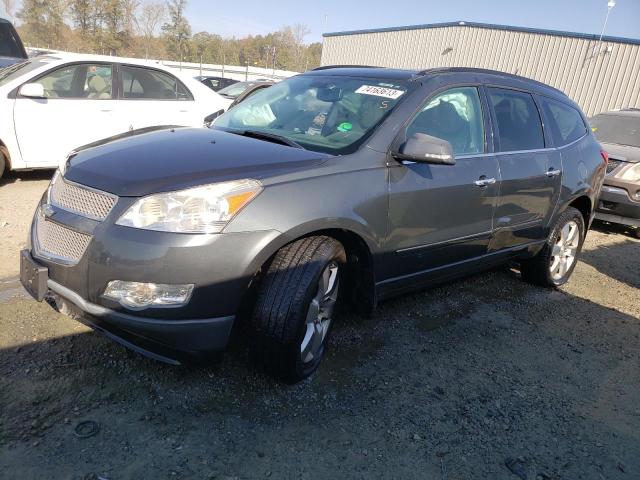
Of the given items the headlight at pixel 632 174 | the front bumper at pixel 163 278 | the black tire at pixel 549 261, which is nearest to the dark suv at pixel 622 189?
the headlight at pixel 632 174

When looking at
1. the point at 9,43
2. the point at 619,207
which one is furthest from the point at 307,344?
the point at 9,43

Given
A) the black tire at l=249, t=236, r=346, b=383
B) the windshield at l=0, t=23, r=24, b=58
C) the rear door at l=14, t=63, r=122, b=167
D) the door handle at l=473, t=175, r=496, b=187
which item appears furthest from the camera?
the windshield at l=0, t=23, r=24, b=58

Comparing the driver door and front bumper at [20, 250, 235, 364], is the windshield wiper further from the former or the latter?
front bumper at [20, 250, 235, 364]

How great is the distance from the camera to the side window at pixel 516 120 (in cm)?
381

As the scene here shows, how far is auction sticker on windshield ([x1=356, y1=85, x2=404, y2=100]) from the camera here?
10.7ft

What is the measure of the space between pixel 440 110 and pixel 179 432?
8.07ft

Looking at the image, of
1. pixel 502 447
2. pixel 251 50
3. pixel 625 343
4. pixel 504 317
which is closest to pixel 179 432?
pixel 502 447

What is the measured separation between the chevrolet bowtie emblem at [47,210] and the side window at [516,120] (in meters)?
2.93

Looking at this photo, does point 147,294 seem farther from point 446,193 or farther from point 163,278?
point 446,193

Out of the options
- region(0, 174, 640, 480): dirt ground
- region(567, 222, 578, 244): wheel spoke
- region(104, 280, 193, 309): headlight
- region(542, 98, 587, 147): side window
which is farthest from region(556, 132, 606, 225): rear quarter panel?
region(104, 280, 193, 309): headlight

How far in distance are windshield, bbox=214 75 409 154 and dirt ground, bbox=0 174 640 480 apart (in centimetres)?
129

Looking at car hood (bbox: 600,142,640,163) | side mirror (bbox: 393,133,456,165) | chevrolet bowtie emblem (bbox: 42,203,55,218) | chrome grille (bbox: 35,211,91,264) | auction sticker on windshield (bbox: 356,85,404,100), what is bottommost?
car hood (bbox: 600,142,640,163)

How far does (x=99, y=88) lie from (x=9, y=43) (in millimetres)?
4657

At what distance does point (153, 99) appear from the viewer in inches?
272
